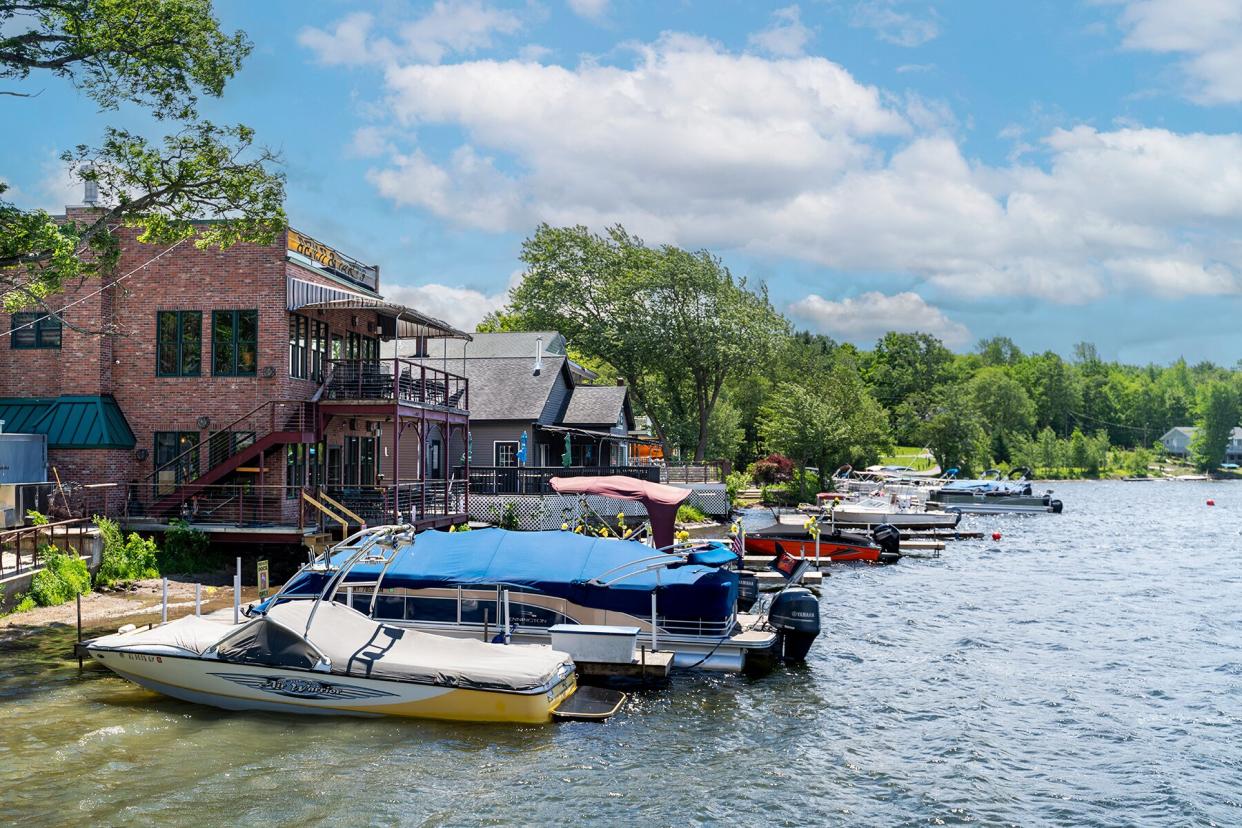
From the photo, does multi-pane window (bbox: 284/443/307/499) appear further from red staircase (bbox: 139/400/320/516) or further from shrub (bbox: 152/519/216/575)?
shrub (bbox: 152/519/216/575)

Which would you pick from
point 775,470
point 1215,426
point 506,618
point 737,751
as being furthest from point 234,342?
point 1215,426

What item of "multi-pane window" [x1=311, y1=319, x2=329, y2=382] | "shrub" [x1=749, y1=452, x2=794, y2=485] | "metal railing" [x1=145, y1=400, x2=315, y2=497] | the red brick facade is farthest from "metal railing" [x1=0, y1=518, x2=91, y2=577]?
"shrub" [x1=749, y1=452, x2=794, y2=485]

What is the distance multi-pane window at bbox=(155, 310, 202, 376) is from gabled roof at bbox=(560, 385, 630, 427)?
2522cm

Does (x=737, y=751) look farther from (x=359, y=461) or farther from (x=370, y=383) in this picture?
(x=359, y=461)

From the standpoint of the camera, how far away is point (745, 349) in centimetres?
7431

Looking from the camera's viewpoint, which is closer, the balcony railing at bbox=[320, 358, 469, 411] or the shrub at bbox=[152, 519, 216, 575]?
the shrub at bbox=[152, 519, 216, 575]

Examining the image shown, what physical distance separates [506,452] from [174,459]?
20.5 meters

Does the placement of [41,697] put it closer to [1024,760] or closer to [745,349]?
[1024,760]

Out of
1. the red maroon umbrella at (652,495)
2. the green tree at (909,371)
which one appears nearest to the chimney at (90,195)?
the red maroon umbrella at (652,495)

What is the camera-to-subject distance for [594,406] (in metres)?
57.4

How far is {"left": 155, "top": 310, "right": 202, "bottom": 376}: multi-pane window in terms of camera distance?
1303 inches

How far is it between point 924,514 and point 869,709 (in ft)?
126

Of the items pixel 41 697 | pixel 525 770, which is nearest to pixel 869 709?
pixel 525 770

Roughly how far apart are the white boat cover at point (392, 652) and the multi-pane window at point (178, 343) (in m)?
16.6
